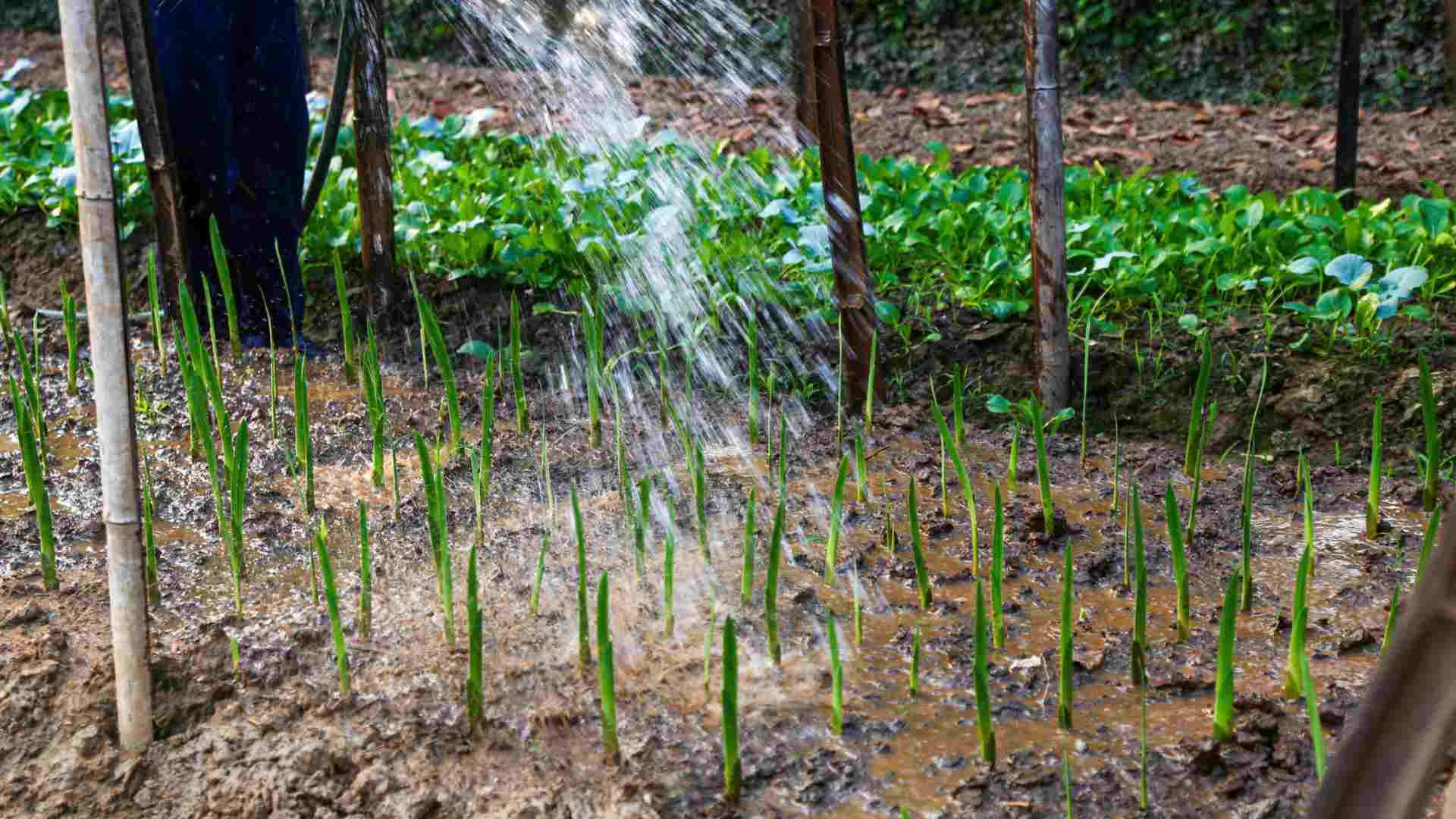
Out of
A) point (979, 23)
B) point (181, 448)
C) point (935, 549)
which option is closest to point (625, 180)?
point (181, 448)

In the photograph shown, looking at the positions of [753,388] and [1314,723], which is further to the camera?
[753,388]

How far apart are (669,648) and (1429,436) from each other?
148 centimetres

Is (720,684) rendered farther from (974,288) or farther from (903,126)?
(903,126)

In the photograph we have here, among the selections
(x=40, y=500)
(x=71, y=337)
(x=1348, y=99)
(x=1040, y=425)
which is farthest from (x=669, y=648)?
(x=1348, y=99)

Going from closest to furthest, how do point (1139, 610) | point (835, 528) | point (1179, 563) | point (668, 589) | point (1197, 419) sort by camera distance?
1. point (1139, 610)
2. point (1179, 563)
3. point (668, 589)
4. point (835, 528)
5. point (1197, 419)

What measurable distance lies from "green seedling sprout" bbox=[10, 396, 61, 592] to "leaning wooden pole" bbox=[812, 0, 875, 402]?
1.75 m

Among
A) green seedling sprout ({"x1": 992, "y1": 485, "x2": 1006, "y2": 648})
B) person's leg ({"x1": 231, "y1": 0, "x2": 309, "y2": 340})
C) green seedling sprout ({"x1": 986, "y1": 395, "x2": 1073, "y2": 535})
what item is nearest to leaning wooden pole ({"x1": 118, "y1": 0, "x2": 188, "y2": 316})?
person's leg ({"x1": 231, "y1": 0, "x2": 309, "y2": 340})

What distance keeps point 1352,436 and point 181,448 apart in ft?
9.22

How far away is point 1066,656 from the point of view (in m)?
1.97

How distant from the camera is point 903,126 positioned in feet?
22.8

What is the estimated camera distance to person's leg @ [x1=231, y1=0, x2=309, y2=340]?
11.3ft

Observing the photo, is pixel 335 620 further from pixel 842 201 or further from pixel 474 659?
pixel 842 201

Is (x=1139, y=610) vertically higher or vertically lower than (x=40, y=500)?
lower

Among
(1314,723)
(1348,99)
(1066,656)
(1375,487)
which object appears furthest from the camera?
(1348,99)
